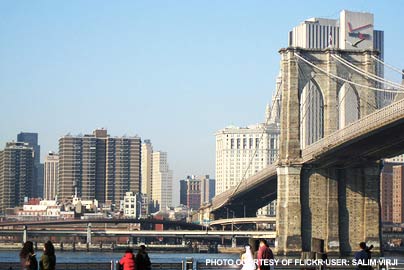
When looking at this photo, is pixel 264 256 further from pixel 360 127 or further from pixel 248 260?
pixel 360 127

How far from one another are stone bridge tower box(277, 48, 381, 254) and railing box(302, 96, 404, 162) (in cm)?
173

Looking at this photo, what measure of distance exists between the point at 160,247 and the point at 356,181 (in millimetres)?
52478

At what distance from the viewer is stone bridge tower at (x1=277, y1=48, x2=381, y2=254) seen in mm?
78812

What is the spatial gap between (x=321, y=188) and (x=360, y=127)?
12122 mm

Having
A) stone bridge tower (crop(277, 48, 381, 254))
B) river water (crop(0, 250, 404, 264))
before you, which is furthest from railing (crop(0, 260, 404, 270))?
stone bridge tower (crop(277, 48, 381, 254))

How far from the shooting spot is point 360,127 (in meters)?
68.2

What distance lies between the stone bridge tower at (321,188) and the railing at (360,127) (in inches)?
68.1

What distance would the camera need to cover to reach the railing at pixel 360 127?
63.5 m

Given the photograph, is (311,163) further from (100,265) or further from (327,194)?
(100,265)

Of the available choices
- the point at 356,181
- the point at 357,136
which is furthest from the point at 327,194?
Result: the point at 357,136

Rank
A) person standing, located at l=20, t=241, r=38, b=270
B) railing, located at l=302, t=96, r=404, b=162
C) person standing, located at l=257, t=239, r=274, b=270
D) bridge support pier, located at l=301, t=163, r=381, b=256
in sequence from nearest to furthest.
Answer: person standing, located at l=20, t=241, r=38, b=270
person standing, located at l=257, t=239, r=274, b=270
railing, located at l=302, t=96, r=404, b=162
bridge support pier, located at l=301, t=163, r=381, b=256

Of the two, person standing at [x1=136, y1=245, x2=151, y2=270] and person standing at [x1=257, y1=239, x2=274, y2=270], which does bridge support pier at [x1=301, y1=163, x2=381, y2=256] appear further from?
person standing at [x1=257, y1=239, x2=274, y2=270]

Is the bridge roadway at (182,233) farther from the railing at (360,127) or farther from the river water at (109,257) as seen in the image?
the railing at (360,127)

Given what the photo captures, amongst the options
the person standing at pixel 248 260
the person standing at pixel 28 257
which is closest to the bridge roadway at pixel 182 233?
the person standing at pixel 248 260
